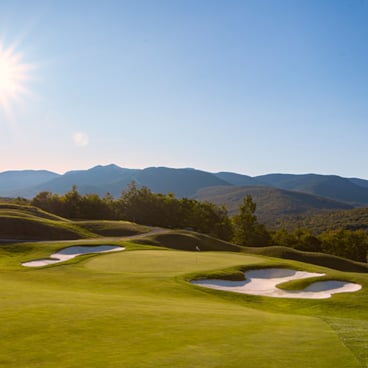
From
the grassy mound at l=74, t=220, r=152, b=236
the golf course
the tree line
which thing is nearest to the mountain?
the tree line

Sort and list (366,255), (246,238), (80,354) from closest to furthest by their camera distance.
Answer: (80,354) < (366,255) < (246,238)

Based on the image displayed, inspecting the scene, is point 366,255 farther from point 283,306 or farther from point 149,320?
point 149,320

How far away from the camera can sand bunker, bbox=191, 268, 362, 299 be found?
2666 cm

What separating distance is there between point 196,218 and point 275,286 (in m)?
79.2

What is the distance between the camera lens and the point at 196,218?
108 metres

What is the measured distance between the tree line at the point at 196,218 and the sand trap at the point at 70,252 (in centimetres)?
5570

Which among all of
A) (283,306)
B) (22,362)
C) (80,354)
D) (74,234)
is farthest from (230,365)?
(74,234)

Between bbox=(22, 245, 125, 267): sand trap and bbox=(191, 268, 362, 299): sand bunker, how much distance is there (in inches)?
630

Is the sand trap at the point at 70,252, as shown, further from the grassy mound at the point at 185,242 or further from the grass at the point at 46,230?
the grass at the point at 46,230

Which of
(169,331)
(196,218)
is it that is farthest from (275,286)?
(196,218)

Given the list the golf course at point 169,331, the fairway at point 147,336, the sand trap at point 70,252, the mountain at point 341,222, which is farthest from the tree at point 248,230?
the fairway at point 147,336

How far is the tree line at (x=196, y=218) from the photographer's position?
3794 inches

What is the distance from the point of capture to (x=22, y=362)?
9.44m

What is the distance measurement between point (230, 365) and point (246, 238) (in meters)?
94.6
